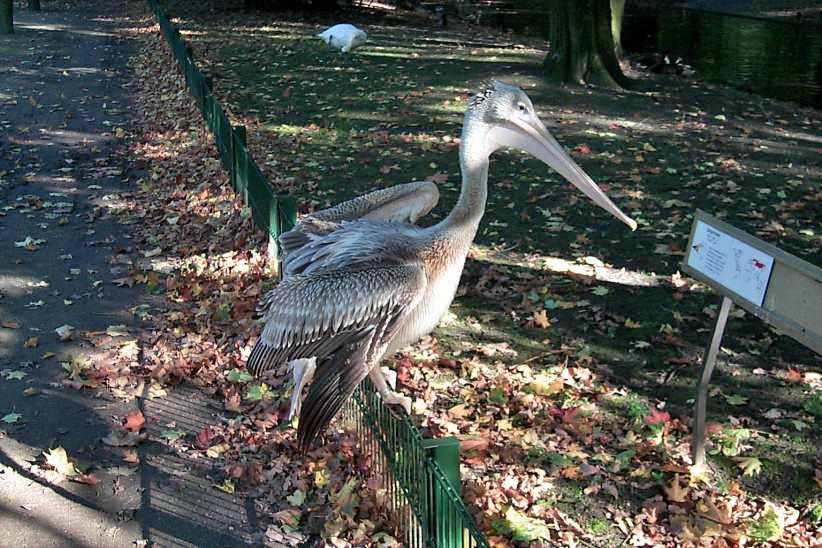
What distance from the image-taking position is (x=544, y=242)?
332 inches

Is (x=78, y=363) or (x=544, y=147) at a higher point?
(x=544, y=147)

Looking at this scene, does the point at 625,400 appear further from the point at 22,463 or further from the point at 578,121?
the point at 578,121

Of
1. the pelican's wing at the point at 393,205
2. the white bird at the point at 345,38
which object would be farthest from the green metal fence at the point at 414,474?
the white bird at the point at 345,38

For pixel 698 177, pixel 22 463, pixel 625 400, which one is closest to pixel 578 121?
pixel 698 177

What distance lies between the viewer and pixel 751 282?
448 cm

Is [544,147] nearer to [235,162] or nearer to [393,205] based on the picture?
[393,205]

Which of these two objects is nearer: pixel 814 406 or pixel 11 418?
pixel 814 406

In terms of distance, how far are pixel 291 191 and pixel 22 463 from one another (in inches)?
214

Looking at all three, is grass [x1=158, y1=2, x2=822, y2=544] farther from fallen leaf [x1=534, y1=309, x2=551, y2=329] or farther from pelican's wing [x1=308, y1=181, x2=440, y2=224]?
pelican's wing [x1=308, y1=181, x2=440, y2=224]

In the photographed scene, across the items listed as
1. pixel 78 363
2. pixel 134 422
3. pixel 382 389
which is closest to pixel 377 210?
pixel 382 389

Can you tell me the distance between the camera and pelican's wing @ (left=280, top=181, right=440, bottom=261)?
5.09 m

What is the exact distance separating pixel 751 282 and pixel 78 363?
16.8 ft

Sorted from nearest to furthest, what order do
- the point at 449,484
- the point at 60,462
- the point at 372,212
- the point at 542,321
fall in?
the point at 449,484
the point at 372,212
the point at 60,462
the point at 542,321

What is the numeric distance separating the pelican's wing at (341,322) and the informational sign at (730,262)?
5.86ft
